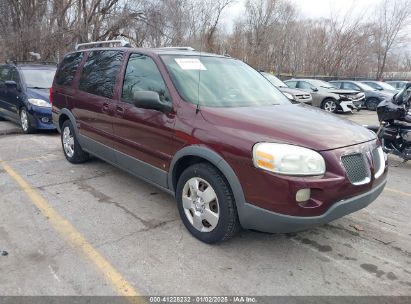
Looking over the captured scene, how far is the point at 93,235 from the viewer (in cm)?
357

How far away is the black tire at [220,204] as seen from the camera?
10.3 feet

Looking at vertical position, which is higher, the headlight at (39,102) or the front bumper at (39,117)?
the headlight at (39,102)

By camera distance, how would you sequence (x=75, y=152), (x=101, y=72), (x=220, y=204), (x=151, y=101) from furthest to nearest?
(x=75, y=152) < (x=101, y=72) < (x=151, y=101) < (x=220, y=204)

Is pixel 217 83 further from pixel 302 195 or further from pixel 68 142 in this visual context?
pixel 68 142

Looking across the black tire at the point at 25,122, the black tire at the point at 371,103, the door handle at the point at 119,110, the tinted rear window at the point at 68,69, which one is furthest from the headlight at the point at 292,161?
the black tire at the point at 371,103

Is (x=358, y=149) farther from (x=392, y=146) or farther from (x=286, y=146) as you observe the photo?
(x=392, y=146)

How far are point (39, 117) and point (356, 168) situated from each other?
277 inches

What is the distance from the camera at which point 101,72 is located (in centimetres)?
483

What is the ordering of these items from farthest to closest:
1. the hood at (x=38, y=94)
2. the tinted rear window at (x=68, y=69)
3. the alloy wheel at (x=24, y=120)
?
1. the alloy wheel at (x=24, y=120)
2. the hood at (x=38, y=94)
3. the tinted rear window at (x=68, y=69)

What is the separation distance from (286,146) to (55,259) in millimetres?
2157

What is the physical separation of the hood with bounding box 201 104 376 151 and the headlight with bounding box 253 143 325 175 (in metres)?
0.07

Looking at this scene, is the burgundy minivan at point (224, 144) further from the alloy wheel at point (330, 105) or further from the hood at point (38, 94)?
the alloy wheel at point (330, 105)

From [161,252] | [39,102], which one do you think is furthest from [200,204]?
[39,102]

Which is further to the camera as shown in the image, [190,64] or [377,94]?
[377,94]
